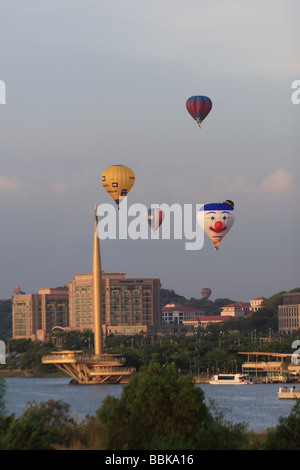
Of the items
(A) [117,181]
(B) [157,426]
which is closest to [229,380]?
(A) [117,181]

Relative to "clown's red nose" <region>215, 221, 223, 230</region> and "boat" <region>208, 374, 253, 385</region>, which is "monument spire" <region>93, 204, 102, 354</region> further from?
"clown's red nose" <region>215, 221, 223, 230</region>

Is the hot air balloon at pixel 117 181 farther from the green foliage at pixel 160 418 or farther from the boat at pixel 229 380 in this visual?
the green foliage at pixel 160 418

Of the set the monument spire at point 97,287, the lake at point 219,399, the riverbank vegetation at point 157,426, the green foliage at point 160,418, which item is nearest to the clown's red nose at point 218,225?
the lake at point 219,399

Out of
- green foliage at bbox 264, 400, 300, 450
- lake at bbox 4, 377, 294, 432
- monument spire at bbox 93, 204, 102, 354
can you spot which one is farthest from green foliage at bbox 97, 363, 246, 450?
monument spire at bbox 93, 204, 102, 354

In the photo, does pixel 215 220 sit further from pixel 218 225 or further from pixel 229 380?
pixel 229 380

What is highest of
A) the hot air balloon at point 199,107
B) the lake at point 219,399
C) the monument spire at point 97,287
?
the hot air balloon at point 199,107
